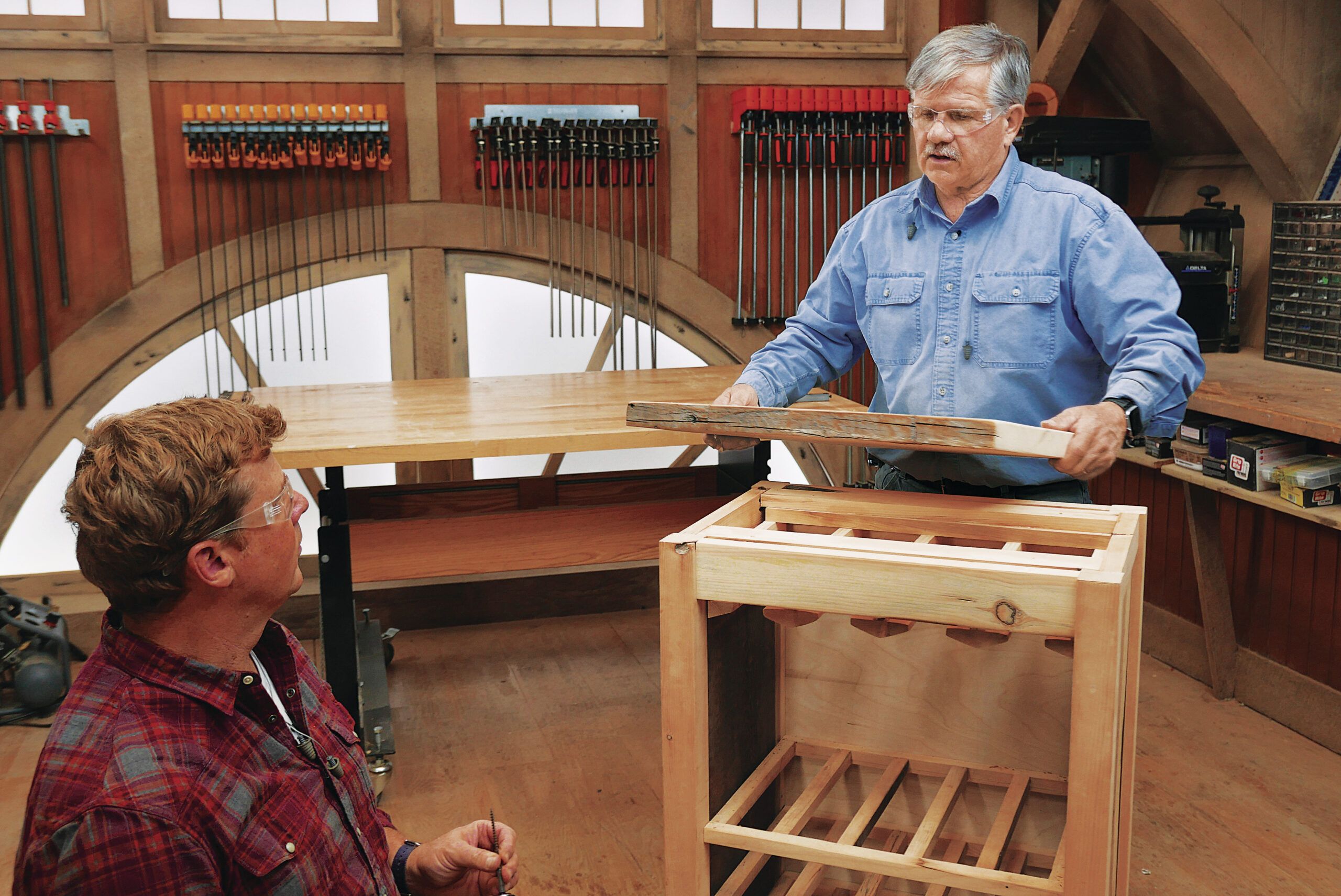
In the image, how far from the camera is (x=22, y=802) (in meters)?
3.02

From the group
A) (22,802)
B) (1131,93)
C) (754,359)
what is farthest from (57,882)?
(1131,93)

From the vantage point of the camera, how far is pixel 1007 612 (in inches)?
55.7

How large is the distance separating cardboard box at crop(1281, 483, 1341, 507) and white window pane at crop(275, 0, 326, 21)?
3.66 metres

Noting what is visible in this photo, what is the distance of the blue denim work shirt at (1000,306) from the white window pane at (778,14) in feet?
9.28

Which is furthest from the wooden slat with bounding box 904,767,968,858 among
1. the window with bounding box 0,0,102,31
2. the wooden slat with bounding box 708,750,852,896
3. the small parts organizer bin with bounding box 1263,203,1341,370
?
the window with bounding box 0,0,102,31

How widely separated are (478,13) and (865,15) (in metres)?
1.62

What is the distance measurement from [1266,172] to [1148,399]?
296 cm

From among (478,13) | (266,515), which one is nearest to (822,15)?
(478,13)

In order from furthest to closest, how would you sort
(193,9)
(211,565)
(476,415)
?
(193,9) < (476,415) < (211,565)

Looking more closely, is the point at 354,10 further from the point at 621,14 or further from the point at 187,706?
the point at 187,706

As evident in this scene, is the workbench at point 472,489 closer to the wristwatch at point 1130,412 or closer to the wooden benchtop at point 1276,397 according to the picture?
the wooden benchtop at point 1276,397

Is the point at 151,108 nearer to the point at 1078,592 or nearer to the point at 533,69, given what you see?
the point at 533,69

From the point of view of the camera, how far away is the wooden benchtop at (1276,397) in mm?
2980

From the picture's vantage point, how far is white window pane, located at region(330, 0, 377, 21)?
4.37 metres
